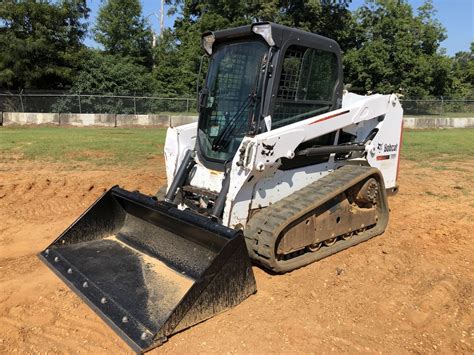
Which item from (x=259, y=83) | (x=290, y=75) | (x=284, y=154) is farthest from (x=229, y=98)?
(x=284, y=154)

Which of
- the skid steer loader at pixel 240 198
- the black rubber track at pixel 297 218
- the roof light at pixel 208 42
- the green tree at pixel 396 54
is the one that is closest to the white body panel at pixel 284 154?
the skid steer loader at pixel 240 198

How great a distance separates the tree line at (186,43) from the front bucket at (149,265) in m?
22.9

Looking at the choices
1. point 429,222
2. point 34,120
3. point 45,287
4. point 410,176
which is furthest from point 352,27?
point 45,287

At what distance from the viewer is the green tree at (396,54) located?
36875 mm

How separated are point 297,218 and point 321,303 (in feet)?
2.74

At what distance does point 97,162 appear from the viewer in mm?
10578

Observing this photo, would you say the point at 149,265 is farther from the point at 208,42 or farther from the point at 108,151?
the point at 108,151

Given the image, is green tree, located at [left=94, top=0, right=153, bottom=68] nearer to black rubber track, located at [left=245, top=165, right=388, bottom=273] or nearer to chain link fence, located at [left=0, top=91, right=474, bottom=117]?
chain link fence, located at [left=0, top=91, right=474, bottom=117]

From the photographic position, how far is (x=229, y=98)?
17.0 ft

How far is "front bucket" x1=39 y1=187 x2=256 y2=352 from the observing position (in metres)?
3.53

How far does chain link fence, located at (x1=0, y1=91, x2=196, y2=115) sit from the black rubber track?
21785 millimetres

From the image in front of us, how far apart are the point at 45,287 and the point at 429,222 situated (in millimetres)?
4902

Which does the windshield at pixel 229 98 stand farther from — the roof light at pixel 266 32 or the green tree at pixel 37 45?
the green tree at pixel 37 45

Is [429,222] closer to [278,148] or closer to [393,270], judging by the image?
[393,270]
